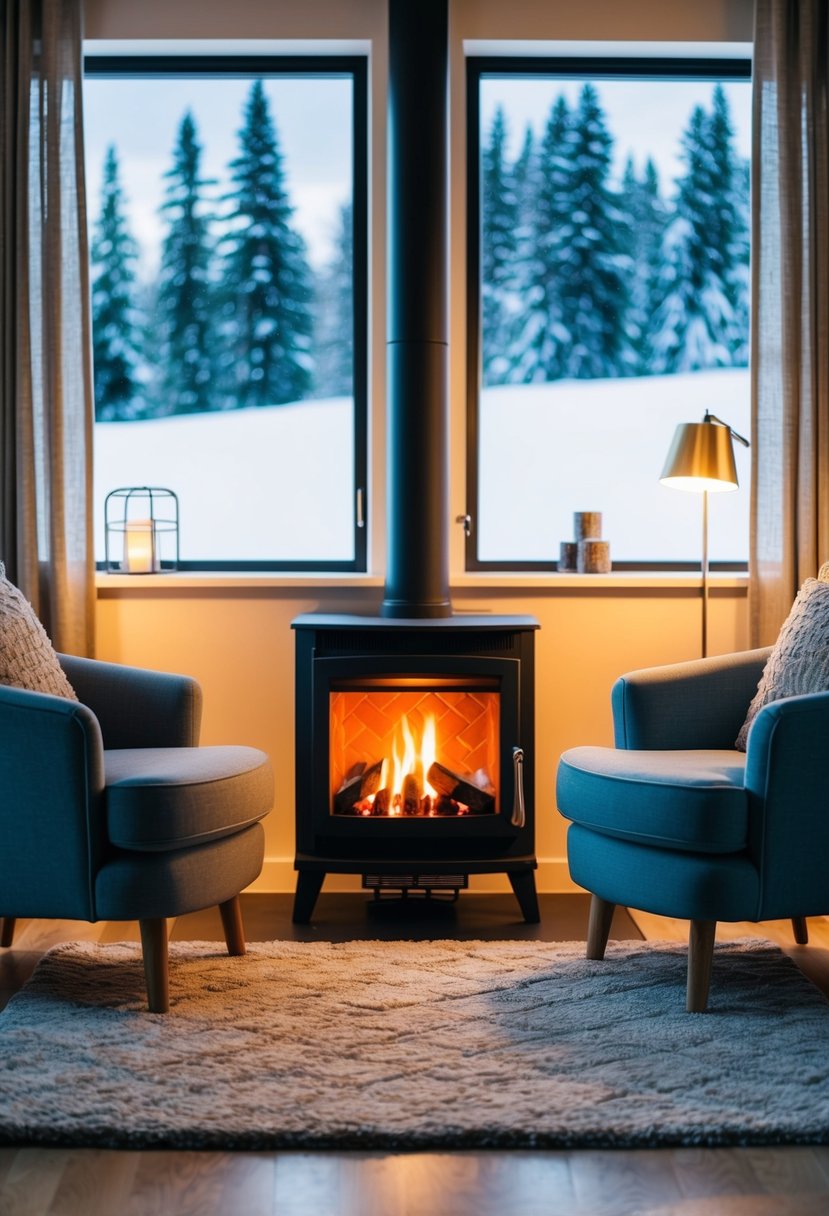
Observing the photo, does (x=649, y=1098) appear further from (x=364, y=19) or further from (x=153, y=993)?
(x=364, y=19)

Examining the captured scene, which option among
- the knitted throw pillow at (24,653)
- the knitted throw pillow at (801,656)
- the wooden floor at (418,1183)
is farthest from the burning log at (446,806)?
the wooden floor at (418,1183)

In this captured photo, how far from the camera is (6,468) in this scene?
3566 mm

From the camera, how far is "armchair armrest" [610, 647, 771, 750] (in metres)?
3.09

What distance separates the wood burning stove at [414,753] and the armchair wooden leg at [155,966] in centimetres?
71

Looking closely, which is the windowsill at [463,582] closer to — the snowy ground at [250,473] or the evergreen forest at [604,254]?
the snowy ground at [250,473]

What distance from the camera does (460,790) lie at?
3.31 meters

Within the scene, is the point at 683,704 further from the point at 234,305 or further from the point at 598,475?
the point at 234,305

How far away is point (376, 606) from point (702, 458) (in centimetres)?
102

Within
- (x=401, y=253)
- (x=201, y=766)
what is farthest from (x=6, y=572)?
(x=401, y=253)

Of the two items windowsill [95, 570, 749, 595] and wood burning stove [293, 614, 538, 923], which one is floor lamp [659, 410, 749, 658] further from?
wood burning stove [293, 614, 538, 923]

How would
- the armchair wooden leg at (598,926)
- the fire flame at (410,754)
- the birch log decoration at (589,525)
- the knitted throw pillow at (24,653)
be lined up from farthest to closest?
1. the birch log decoration at (589,525)
2. the fire flame at (410,754)
3. the armchair wooden leg at (598,926)
4. the knitted throw pillow at (24,653)

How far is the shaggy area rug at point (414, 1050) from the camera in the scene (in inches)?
81.2

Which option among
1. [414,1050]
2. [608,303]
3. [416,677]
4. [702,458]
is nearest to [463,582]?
[416,677]

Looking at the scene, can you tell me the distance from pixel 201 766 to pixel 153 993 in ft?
1.58
